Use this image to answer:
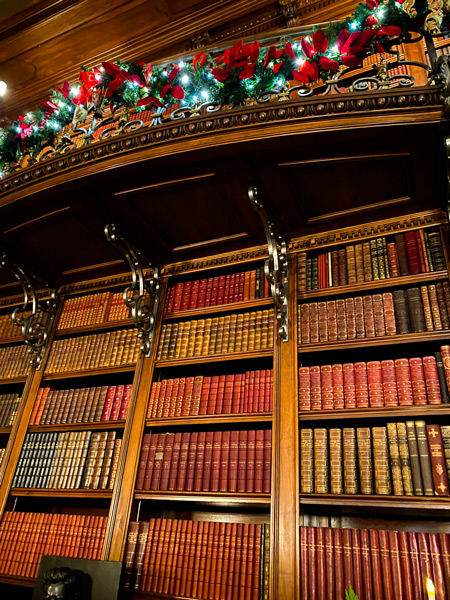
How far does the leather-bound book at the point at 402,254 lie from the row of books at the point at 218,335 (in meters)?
0.69

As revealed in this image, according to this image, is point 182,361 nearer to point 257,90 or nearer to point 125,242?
point 125,242

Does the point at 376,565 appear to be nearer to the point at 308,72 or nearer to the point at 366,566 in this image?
the point at 366,566

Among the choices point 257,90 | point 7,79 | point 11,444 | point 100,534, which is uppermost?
point 7,79

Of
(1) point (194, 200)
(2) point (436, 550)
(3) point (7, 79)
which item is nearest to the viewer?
(2) point (436, 550)

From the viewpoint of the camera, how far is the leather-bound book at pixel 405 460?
1666 mm

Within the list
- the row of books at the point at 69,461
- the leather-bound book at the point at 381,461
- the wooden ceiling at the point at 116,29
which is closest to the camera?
the leather-bound book at the point at 381,461

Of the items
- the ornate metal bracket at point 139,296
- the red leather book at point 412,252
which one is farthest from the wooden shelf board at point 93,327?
the red leather book at point 412,252

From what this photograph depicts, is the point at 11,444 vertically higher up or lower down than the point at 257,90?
lower down

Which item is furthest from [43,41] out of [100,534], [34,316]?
[100,534]

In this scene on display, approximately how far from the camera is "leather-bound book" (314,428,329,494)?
1802 millimetres

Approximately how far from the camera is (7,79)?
15.3ft

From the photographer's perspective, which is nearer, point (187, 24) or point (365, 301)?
point (365, 301)

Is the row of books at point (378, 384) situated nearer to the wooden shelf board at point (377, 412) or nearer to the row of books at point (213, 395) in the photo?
the wooden shelf board at point (377, 412)

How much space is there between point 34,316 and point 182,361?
1148mm
